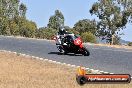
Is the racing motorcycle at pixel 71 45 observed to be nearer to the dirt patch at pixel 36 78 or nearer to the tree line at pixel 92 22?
the dirt patch at pixel 36 78

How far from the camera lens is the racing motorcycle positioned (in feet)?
78.0

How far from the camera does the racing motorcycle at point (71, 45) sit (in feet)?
78.0

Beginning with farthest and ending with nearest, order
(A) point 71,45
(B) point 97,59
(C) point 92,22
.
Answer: (C) point 92,22 → (A) point 71,45 → (B) point 97,59

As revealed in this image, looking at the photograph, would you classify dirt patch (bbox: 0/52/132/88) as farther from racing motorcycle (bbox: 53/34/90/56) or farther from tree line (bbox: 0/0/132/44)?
tree line (bbox: 0/0/132/44)

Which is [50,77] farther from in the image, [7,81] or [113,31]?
[113,31]

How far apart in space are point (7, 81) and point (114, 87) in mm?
2969

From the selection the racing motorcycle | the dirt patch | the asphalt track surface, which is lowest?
the dirt patch

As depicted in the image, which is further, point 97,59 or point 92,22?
point 92,22

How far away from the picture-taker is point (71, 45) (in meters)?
24.2

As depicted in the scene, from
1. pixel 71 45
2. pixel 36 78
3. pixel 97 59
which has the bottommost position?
pixel 36 78

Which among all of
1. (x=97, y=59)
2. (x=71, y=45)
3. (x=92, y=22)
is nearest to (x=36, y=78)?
(x=97, y=59)

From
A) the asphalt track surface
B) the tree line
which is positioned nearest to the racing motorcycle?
the asphalt track surface

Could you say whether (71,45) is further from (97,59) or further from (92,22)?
(92,22)

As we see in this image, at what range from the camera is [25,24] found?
10256 centimetres
